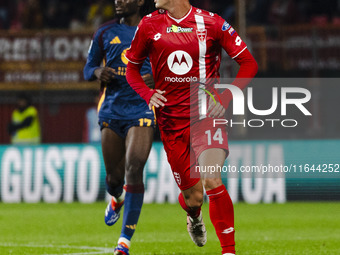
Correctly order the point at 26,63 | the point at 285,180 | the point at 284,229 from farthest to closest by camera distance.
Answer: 1. the point at 26,63
2. the point at 285,180
3. the point at 284,229

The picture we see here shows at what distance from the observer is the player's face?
327 inches

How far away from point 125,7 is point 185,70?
1.77m

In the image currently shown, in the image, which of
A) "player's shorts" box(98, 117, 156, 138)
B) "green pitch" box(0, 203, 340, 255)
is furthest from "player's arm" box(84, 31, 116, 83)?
"green pitch" box(0, 203, 340, 255)

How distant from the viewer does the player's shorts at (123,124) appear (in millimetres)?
8234

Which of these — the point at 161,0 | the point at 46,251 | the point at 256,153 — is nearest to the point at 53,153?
the point at 256,153

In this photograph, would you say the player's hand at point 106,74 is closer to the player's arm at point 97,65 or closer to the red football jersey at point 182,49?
the player's arm at point 97,65

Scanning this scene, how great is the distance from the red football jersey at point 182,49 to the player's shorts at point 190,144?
0.10 meters

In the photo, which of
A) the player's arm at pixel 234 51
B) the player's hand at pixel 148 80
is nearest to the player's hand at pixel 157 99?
the player's arm at pixel 234 51

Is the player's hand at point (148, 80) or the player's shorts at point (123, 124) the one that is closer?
the player's hand at point (148, 80)

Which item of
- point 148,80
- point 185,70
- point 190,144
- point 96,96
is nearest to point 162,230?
point 148,80

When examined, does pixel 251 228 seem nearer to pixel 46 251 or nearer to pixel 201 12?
pixel 46 251

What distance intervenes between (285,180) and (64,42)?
6.41 meters

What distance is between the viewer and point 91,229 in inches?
420

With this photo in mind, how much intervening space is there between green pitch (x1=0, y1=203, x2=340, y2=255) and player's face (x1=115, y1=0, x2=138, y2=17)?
2468mm
